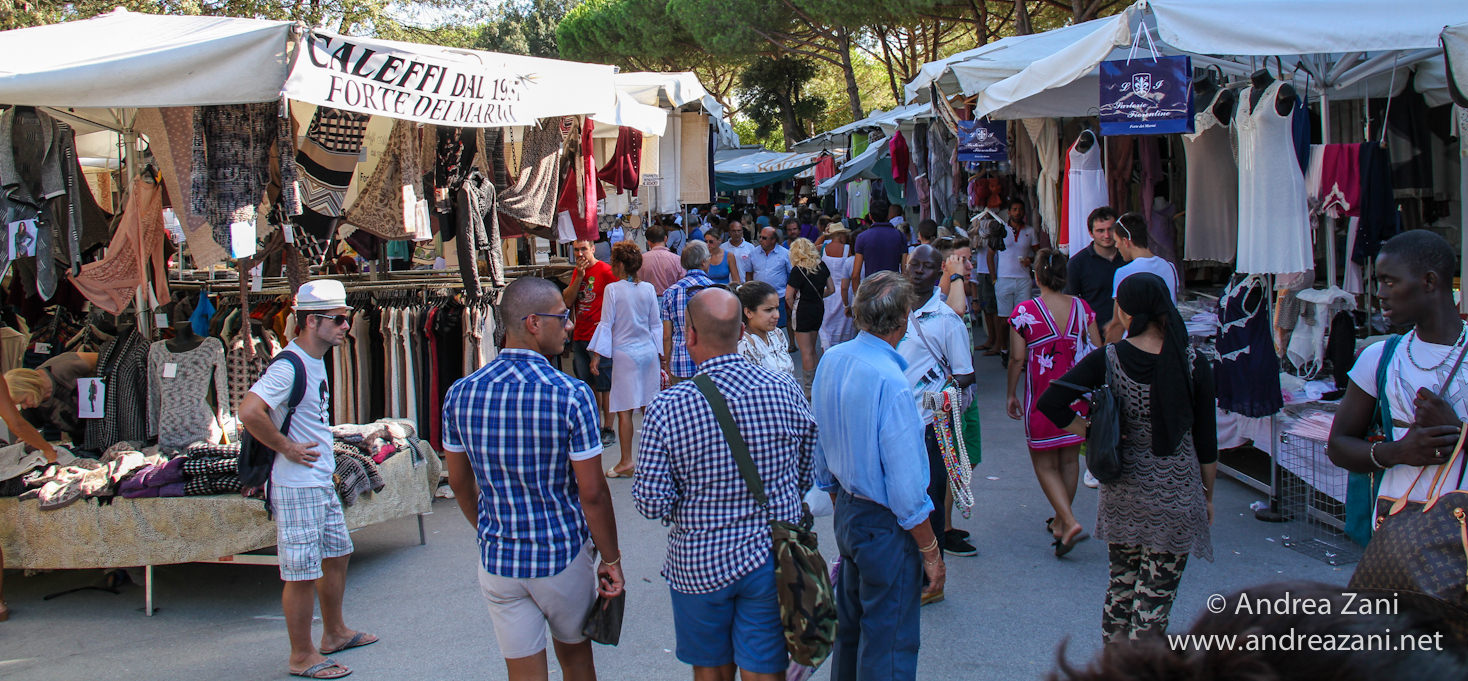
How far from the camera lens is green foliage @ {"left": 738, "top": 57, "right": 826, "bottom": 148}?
111 feet

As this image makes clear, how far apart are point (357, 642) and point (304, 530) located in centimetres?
76

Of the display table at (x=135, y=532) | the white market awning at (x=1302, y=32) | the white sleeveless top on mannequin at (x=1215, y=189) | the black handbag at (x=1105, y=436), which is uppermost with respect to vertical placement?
the white market awning at (x=1302, y=32)

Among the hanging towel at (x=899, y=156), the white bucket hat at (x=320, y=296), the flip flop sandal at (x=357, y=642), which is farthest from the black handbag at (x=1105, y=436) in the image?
the hanging towel at (x=899, y=156)

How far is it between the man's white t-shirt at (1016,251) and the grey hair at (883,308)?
26.1 ft

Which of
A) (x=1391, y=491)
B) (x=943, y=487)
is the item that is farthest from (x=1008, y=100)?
(x=1391, y=491)

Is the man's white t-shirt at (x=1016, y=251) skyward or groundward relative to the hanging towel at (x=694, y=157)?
groundward

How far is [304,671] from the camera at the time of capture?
448cm

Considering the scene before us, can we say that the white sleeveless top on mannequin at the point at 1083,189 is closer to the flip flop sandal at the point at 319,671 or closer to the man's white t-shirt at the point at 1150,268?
the man's white t-shirt at the point at 1150,268

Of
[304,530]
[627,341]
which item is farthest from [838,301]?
[304,530]

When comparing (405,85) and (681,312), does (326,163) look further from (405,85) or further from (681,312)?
(681,312)

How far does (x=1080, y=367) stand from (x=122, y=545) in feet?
16.1

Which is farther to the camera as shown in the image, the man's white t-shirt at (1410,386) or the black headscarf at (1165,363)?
the black headscarf at (1165,363)

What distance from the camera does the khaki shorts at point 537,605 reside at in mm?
3375

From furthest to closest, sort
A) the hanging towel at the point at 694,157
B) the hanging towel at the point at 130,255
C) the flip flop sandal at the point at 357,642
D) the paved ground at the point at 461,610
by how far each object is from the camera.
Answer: the hanging towel at the point at 694,157
the hanging towel at the point at 130,255
the flip flop sandal at the point at 357,642
the paved ground at the point at 461,610
